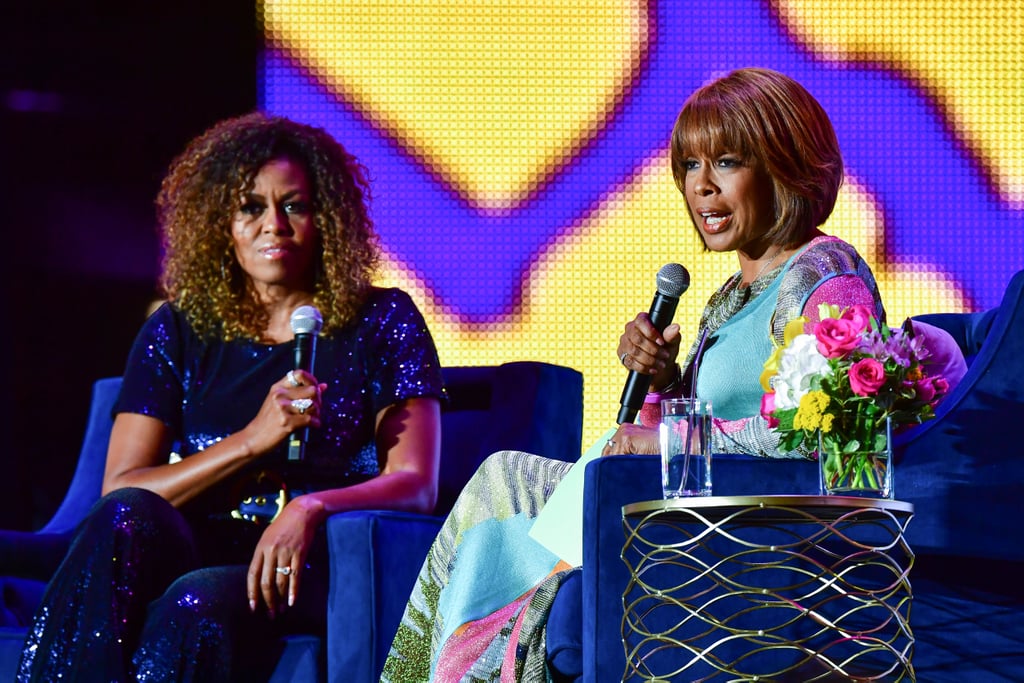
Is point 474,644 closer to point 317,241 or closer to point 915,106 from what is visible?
point 317,241

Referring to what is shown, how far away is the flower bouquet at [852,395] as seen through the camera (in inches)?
61.3

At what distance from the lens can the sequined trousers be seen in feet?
6.43

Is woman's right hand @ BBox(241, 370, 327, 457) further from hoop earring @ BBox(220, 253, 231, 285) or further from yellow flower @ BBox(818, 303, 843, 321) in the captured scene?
yellow flower @ BBox(818, 303, 843, 321)

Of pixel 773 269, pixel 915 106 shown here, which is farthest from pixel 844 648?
pixel 915 106

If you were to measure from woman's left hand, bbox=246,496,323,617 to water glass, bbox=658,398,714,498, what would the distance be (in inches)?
30.0

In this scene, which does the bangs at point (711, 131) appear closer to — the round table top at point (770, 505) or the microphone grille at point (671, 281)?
the microphone grille at point (671, 281)

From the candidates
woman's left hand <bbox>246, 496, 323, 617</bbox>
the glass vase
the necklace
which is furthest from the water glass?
woman's left hand <bbox>246, 496, 323, 617</bbox>

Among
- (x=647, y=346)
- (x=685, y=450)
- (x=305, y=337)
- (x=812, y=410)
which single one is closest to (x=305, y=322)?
(x=305, y=337)

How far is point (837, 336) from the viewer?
158 centimetres

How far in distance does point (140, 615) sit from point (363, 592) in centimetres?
35

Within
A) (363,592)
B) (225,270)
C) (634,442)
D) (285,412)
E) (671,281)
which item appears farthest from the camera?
(225,270)

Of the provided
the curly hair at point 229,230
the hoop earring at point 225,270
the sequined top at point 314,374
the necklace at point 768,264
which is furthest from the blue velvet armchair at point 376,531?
the necklace at point 768,264

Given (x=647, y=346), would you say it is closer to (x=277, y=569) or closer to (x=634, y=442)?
(x=634, y=442)

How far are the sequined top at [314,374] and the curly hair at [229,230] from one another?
0.05 m
